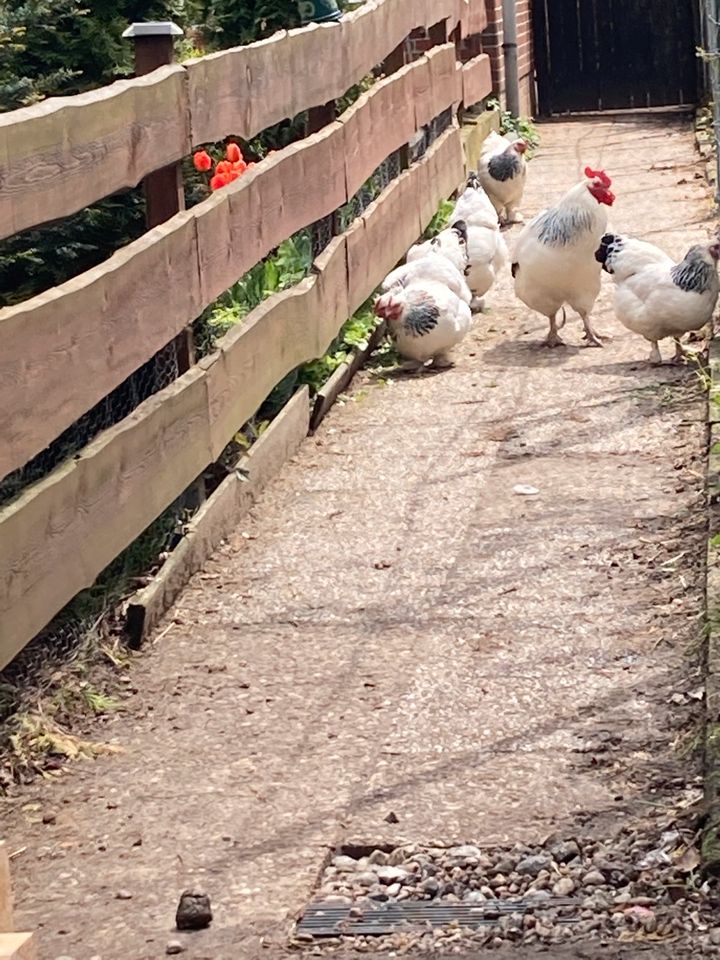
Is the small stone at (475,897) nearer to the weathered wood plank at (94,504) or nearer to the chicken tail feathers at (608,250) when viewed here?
the weathered wood plank at (94,504)

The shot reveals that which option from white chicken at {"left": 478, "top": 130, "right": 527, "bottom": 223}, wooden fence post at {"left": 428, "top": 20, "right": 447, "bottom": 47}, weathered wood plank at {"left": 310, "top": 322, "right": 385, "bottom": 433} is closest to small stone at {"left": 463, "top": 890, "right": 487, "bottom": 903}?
weathered wood plank at {"left": 310, "top": 322, "right": 385, "bottom": 433}

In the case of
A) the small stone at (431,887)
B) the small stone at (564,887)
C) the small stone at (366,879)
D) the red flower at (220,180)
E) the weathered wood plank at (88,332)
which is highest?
the red flower at (220,180)

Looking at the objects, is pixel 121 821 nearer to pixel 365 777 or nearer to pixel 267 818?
pixel 267 818

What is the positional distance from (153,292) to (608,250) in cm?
304

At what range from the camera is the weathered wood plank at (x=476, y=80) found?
39.3 ft

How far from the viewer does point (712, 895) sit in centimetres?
305

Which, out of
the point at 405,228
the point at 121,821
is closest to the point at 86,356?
the point at 121,821

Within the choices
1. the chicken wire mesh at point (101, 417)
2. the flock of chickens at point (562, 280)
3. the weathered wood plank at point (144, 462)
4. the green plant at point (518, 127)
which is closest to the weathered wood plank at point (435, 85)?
the flock of chickens at point (562, 280)

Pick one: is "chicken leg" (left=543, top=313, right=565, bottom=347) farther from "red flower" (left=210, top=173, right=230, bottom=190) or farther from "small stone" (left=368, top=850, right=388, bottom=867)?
"small stone" (left=368, top=850, right=388, bottom=867)

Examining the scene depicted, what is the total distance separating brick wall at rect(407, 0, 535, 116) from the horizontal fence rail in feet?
11.5

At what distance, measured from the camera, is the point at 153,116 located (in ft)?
15.4

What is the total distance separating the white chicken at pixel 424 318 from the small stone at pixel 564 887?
4371mm

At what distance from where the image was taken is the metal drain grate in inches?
123

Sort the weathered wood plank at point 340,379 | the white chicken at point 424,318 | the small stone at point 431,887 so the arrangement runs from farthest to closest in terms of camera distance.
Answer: the white chicken at point 424,318, the weathered wood plank at point 340,379, the small stone at point 431,887
